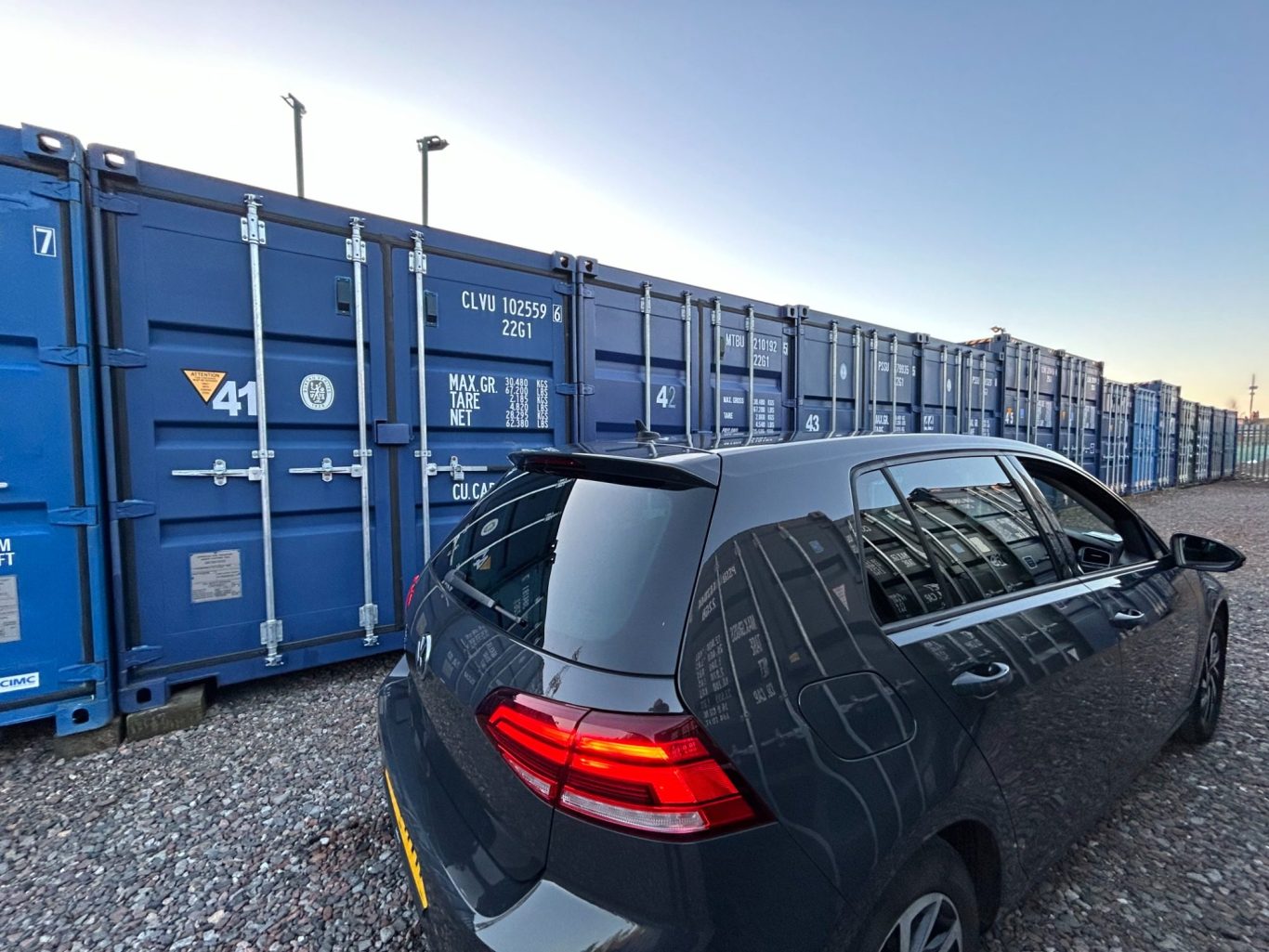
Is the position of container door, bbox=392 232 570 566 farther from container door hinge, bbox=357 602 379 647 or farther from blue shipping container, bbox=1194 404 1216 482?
blue shipping container, bbox=1194 404 1216 482

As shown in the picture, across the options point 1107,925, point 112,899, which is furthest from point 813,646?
point 112,899

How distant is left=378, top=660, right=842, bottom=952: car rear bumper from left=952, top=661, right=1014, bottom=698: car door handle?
624 mm

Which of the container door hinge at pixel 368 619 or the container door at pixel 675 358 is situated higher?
the container door at pixel 675 358

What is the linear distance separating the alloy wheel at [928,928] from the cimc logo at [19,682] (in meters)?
4.01

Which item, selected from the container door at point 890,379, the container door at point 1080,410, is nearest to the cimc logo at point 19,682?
the container door at point 890,379

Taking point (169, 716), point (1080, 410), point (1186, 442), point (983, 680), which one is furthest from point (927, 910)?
point (1186, 442)

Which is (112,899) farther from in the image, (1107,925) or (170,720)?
(1107,925)

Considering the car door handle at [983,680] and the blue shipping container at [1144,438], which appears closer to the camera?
the car door handle at [983,680]

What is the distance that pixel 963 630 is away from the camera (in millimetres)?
1595

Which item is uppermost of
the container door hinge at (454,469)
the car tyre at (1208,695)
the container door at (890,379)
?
the container door at (890,379)

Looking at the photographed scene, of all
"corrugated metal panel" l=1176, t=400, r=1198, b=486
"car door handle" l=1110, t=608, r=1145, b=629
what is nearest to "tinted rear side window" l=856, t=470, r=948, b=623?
"car door handle" l=1110, t=608, r=1145, b=629

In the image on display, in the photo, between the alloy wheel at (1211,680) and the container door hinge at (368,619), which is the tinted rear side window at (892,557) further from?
the container door hinge at (368,619)

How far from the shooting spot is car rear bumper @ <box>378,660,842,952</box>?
105 cm

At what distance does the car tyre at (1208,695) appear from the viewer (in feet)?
9.53
